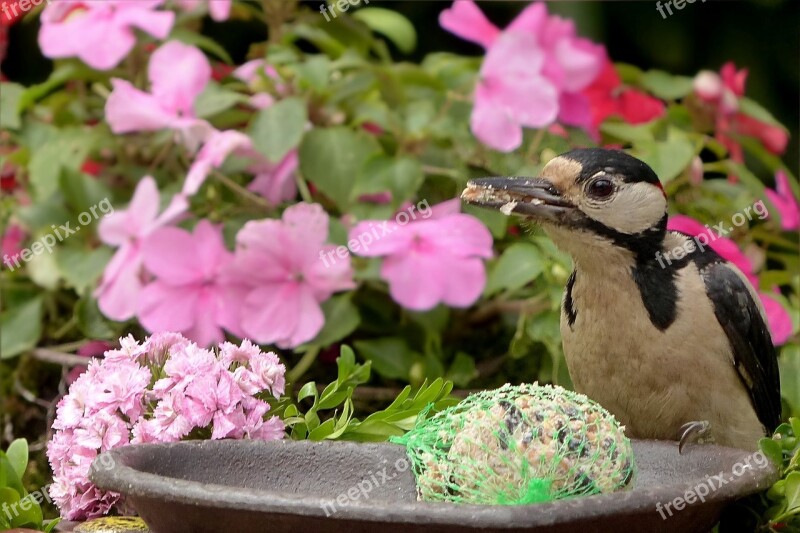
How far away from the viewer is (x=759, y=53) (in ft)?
10.1

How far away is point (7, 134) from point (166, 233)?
0.59 meters

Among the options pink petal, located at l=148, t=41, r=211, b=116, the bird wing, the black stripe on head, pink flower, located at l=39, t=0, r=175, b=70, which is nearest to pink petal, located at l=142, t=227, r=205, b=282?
pink petal, located at l=148, t=41, r=211, b=116

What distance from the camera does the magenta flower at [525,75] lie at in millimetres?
1972

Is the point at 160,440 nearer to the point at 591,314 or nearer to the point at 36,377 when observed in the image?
the point at 591,314

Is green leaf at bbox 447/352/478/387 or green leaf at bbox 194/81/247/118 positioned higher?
green leaf at bbox 194/81/247/118

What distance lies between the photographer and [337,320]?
1.94 meters

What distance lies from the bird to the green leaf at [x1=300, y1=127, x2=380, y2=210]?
495 millimetres

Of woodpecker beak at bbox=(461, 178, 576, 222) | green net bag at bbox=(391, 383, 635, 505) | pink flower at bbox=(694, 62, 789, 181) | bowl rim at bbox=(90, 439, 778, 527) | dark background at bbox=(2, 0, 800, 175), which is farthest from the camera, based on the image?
dark background at bbox=(2, 0, 800, 175)

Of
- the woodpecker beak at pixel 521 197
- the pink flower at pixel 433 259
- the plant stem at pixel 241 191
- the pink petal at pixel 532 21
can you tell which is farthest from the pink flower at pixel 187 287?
the pink petal at pixel 532 21

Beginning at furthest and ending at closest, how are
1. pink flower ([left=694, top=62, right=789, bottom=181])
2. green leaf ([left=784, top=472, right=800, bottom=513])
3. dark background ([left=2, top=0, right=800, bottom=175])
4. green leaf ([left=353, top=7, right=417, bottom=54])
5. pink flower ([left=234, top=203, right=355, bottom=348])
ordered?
dark background ([left=2, top=0, right=800, bottom=175])
pink flower ([left=694, top=62, right=789, bottom=181])
green leaf ([left=353, top=7, right=417, bottom=54])
pink flower ([left=234, top=203, right=355, bottom=348])
green leaf ([left=784, top=472, right=800, bottom=513])

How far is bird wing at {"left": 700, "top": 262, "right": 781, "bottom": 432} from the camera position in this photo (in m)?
1.56

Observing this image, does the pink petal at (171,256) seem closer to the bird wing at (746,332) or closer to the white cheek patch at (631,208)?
the white cheek patch at (631,208)

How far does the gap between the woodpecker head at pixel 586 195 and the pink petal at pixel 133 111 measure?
692mm

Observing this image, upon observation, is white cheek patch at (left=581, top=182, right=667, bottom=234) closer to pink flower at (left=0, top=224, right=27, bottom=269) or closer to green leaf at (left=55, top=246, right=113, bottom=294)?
green leaf at (left=55, top=246, right=113, bottom=294)
